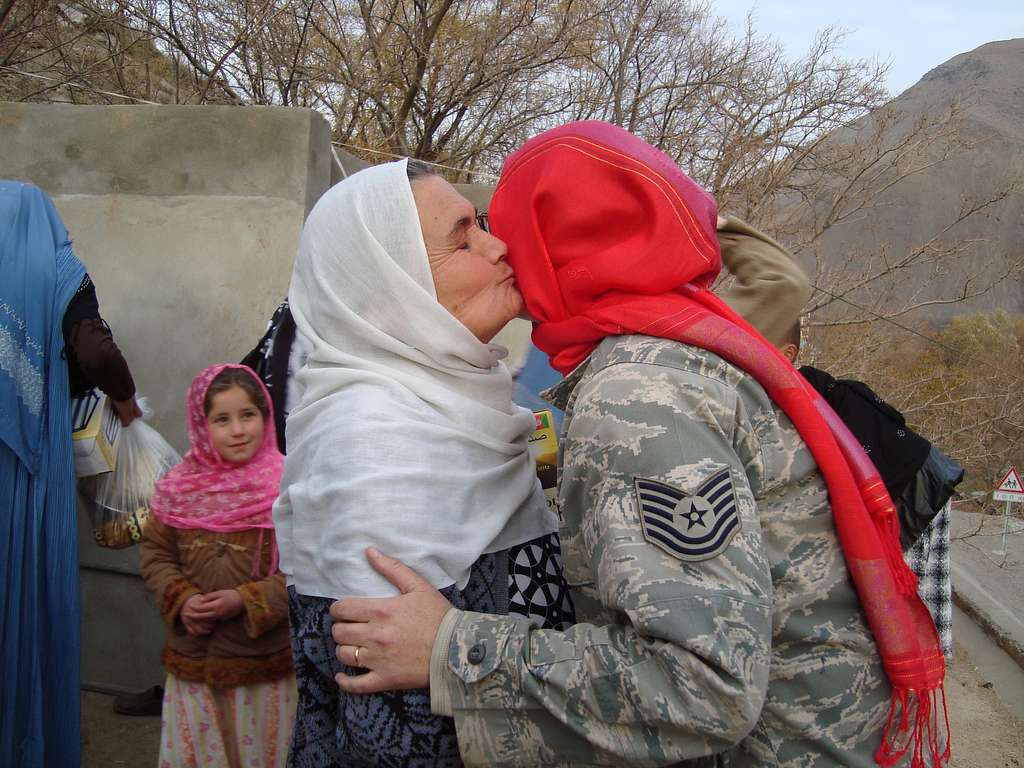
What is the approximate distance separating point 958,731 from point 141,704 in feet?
13.5

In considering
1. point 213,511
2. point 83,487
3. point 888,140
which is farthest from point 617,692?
point 888,140

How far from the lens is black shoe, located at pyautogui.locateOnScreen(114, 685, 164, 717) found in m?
3.60

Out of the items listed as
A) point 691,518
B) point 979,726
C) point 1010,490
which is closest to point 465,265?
point 691,518

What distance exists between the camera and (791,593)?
1198 mm

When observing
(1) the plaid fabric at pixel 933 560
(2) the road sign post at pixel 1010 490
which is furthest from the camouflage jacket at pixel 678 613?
(2) the road sign post at pixel 1010 490

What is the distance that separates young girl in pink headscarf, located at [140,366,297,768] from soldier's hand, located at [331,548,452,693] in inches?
59.1

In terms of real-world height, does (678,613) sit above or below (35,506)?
below

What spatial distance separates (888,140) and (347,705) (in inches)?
325

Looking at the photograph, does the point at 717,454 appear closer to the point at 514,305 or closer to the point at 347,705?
the point at 514,305

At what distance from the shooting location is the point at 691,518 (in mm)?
1043

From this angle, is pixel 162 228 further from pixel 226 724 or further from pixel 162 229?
pixel 226 724

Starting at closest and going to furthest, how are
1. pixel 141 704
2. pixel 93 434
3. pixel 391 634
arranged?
pixel 391 634 → pixel 93 434 → pixel 141 704

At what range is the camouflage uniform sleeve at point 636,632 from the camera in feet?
3.36

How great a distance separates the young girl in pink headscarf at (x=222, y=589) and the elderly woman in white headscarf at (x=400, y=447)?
1.26 m
